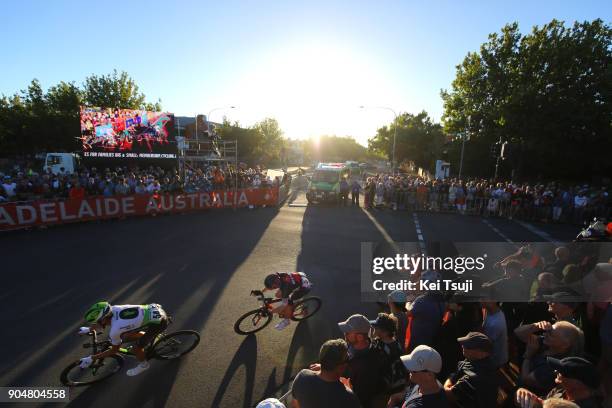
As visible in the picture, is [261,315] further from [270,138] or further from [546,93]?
[270,138]

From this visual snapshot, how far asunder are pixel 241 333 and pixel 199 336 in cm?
71

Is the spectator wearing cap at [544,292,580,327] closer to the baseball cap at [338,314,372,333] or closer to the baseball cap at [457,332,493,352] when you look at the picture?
the baseball cap at [457,332,493,352]

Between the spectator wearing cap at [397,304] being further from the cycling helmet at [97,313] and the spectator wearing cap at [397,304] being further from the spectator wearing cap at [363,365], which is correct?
the cycling helmet at [97,313]

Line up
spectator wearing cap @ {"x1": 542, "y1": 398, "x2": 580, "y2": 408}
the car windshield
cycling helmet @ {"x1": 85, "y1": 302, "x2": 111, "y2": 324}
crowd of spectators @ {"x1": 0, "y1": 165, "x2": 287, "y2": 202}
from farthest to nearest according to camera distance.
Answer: the car windshield < crowd of spectators @ {"x1": 0, "y1": 165, "x2": 287, "y2": 202} < cycling helmet @ {"x1": 85, "y1": 302, "x2": 111, "y2": 324} < spectator wearing cap @ {"x1": 542, "y1": 398, "x2": 580, "y2": 408}

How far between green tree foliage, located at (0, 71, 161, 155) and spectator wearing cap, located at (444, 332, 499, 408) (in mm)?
43736

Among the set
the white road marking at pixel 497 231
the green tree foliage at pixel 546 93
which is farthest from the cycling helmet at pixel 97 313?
the green tree foliage at pixel 546 93

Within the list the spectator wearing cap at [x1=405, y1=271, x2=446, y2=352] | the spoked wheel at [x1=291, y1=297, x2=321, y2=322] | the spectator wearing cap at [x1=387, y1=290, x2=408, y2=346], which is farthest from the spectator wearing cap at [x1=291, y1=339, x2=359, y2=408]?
the spoked wheel at [x1=291, y1=297, x2=321, y2=322]

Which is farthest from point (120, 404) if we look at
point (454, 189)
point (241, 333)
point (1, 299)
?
point (454, 189)

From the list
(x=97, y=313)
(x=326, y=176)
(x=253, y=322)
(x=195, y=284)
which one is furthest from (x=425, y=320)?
(x=326, y=176)

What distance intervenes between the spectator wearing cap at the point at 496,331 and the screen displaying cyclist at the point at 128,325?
4297 mm

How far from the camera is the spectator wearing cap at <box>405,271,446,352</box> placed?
3973mm

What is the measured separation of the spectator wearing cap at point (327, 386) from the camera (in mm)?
2742

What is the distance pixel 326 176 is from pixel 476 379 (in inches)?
677

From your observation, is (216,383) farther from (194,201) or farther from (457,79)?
(457,79)
